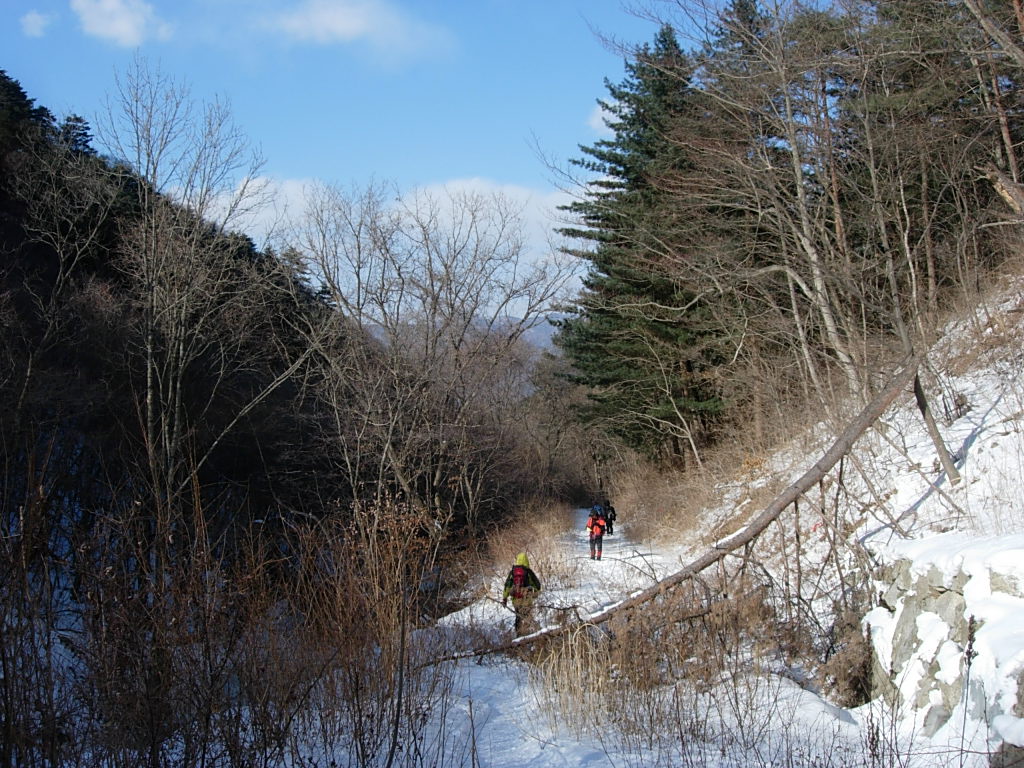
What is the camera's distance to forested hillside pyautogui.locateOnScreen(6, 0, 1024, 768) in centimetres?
375

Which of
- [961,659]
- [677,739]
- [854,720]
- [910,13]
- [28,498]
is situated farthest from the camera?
[910,13]

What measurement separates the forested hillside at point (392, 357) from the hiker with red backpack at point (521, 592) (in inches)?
39.0

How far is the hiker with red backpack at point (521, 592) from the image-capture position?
8284 millimetres

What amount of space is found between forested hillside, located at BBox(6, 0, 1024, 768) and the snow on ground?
27.3 inches

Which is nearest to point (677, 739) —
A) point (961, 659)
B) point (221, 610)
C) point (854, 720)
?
point (854, 720)

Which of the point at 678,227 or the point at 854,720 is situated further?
the point at 678,227

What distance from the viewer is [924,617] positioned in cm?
512

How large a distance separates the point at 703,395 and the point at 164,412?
14265 millimetres

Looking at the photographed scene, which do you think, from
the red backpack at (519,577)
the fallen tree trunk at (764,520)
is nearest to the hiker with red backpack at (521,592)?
the red backpack at (519,577)

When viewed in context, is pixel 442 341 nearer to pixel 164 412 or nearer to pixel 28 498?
pixel 164 412

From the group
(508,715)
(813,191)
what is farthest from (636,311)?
(508,715)

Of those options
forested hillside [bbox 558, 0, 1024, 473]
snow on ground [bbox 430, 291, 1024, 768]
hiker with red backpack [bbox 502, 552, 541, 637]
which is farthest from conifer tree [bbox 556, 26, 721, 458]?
hiker with red backpack [bbox 502, 552, 541, 637]

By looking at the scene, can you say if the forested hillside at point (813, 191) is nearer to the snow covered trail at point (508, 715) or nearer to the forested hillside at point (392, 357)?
the forested hillside at point (392, 357)

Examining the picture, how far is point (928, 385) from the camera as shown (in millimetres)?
10508
